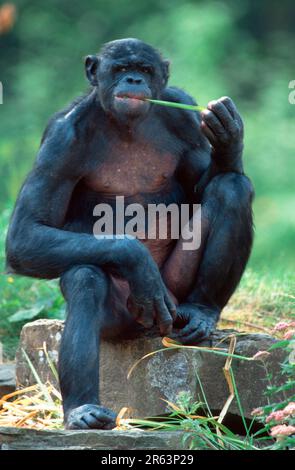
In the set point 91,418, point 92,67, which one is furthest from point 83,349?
point 92,67

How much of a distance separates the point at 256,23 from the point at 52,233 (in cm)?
1041

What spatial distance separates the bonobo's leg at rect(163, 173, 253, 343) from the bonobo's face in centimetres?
54

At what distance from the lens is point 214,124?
17.0 ft

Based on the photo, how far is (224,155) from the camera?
5305mm

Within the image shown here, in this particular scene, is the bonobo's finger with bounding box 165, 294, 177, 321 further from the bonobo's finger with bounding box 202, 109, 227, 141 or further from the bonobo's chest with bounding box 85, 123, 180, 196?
the bonobo's finger with bounding box 202, 109, 227, 141

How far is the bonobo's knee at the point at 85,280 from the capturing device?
15.8 ft

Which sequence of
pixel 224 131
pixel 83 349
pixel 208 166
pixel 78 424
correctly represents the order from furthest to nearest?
pixel 208 166, pixel 224 131, pixel 83 349, pixel 78 424

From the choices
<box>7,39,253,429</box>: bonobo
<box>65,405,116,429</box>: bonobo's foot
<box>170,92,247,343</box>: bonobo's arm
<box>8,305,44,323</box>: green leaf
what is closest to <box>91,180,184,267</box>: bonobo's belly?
<box>7,39,253,429</box>: bonobo

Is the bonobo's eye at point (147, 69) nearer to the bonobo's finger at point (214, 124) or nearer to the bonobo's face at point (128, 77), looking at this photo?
the bonobo's face at point (128, 77)

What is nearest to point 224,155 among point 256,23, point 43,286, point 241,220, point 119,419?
point 241,220

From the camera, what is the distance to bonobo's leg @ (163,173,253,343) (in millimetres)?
5273

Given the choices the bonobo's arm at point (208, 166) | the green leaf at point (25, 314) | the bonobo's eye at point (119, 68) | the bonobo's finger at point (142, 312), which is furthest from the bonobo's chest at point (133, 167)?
the green leaf at point (25, 314)

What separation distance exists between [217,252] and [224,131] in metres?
0.57

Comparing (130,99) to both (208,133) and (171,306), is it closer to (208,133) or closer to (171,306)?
(208,133)
